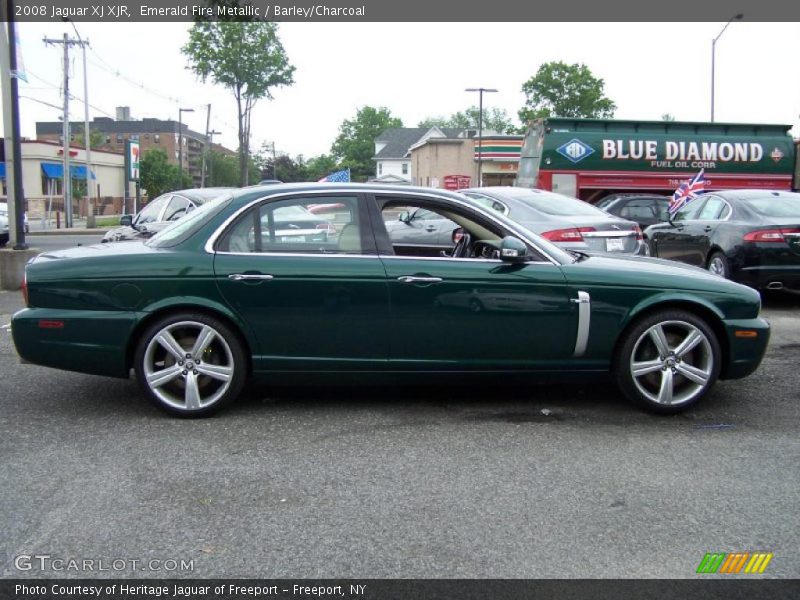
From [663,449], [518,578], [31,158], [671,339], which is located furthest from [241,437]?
[31,158]

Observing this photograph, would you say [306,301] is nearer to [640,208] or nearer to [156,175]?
[640,208]

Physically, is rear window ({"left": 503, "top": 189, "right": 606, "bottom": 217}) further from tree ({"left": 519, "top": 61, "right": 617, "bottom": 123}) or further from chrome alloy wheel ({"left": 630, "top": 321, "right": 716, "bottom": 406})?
tree ({"left": 519, "top": 61, "right": 617, "bottom": 123})

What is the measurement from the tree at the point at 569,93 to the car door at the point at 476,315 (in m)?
66.3

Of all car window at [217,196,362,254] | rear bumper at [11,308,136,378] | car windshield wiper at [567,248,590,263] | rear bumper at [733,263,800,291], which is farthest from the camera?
rear bumper at [733,263,800,291]

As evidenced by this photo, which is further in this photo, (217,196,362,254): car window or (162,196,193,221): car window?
(162,196,193,221): car window

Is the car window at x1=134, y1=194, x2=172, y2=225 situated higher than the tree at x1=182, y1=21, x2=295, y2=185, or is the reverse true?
the tree at x1=182, y1=21, x2=295, y2=185

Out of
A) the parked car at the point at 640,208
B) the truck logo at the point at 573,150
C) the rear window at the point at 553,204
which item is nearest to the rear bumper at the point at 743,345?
the rear window at the point at 553,204

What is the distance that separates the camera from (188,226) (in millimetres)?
5195

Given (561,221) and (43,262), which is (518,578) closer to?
(43,262)

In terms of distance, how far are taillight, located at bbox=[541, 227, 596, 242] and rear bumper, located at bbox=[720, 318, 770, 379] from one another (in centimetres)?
399

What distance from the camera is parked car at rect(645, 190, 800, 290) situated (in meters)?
9.11

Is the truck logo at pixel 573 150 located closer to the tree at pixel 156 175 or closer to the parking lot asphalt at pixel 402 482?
the parking lot asphalt at pixel 402 482

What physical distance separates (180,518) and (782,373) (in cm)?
496

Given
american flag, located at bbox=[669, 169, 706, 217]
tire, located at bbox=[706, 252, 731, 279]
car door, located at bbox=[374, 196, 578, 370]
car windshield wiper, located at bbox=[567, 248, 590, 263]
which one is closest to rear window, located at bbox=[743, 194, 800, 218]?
tire, located at bbox=[706, 252, 731, 279]
